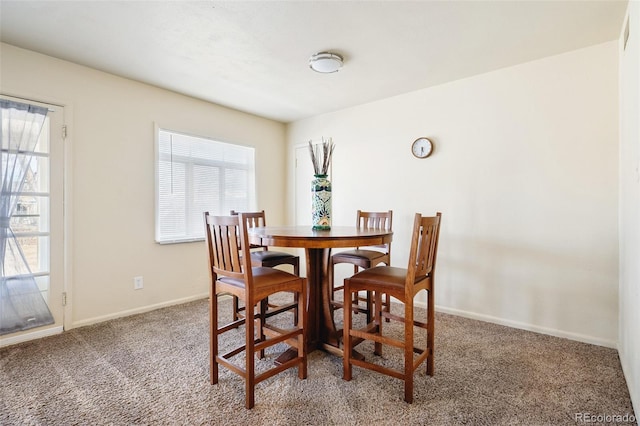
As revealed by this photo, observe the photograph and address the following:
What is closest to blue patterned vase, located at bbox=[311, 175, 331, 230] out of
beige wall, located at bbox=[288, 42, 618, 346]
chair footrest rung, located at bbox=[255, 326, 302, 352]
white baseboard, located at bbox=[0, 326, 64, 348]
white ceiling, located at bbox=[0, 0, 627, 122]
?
chair footrest rung, located at bbox=[255, 326, 302, 352]

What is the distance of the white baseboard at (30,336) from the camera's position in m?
2.36

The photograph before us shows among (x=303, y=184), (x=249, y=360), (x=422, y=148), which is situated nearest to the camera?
(x=249, y=360)

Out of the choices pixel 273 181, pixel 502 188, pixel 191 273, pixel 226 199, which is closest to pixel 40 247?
pixel 191 273

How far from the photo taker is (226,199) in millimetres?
3928

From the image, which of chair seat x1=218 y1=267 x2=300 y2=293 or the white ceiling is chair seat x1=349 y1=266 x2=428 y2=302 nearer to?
chair seat x1=218 y1=267 x2=300 y2=293

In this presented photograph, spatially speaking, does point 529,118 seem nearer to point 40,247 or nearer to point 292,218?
point 292,218

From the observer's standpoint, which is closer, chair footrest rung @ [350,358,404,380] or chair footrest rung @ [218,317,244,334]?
chair footrest rung @ [350,358,404,380]

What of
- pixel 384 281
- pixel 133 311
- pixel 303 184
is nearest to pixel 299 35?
pixel 384 281

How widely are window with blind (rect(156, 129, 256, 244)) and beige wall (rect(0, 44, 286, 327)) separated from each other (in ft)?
0.37

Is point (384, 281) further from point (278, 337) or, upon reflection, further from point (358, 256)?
point (358, 256)

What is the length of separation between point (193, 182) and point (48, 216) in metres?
1.33

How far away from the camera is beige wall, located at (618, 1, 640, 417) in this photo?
1.62 meters

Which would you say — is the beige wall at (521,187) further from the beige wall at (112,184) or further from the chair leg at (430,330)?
the beige wall at (112,184)

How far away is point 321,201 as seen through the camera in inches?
94.2
